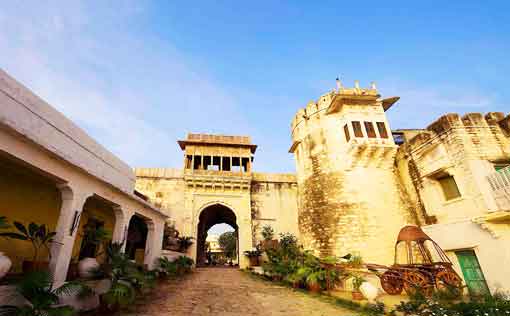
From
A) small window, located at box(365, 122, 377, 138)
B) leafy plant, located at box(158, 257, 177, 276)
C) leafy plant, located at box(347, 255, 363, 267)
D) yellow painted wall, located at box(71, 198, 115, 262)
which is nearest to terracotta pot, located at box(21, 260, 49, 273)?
yellow painted wall, located at box(71, 198, 115, 262)

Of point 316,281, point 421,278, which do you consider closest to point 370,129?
point 421,278

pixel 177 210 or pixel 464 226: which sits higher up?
pixel 177 210

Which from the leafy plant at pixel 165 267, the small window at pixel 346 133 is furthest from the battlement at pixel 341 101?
the leafy plant at pixel 165 267

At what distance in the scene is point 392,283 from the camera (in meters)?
9.11

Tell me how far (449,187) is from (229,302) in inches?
423

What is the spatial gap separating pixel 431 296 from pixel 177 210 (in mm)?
14949

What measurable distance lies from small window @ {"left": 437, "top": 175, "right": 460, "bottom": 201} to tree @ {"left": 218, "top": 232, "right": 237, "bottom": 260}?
3182 cm

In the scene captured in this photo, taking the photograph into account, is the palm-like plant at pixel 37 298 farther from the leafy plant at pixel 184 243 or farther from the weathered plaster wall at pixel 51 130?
the leafy plant at pixel 184 243

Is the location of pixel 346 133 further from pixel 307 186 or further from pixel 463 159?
pixel 463 159

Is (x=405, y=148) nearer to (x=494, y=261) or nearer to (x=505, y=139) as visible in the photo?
(x=505, y=139)

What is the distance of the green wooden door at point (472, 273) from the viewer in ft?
28.3

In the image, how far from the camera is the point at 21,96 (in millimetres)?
6297

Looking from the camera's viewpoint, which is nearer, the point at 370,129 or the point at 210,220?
the point at 370,129

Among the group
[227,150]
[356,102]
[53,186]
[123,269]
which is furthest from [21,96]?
[356,102]
